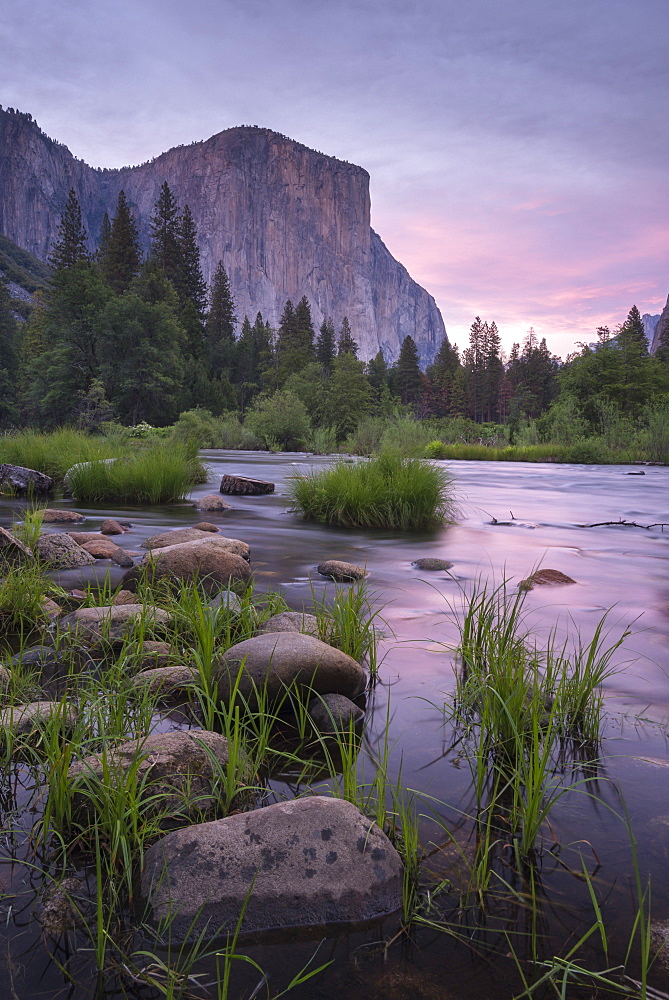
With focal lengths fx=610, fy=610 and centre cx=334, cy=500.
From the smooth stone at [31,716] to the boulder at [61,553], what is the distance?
3.26m

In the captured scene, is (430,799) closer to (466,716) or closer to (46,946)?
(466,716)

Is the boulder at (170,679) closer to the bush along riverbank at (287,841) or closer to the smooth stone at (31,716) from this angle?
the bush along riverbank at (287,841)

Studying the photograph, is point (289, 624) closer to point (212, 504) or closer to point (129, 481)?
point (212, 504)

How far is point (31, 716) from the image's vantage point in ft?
8.00

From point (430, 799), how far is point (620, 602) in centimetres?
374

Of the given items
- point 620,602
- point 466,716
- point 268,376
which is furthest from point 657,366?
point 268,376

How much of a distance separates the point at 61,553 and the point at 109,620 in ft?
8.54

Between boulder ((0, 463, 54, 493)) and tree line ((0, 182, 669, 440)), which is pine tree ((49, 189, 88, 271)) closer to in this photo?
tree line ((0, 182, 669, 440))

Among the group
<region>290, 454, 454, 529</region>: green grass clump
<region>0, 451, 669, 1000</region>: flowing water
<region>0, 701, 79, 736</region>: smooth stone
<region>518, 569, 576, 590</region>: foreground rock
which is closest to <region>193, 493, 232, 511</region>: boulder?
<region>0, 451, 669, 1000</region>: flowing water

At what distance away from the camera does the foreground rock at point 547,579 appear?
570 centimetres

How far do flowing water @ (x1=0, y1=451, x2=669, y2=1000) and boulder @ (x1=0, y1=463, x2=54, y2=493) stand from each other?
114 inches

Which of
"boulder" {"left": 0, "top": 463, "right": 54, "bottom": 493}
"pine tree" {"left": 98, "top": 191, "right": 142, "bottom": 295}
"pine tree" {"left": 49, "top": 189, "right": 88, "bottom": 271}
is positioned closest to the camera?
"boulder" {"left": 0, "top": 463, "right": 54, "bottom": 493}

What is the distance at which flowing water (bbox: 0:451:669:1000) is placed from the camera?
1540mm

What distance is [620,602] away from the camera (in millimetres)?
5324
